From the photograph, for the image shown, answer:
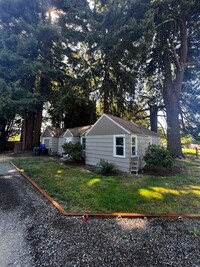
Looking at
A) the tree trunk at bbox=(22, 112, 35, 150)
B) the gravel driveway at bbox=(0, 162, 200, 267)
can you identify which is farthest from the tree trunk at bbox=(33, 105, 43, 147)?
the gravel driveway at bbox=(0, 162, 200, 267)

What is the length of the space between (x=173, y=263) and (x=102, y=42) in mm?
12239

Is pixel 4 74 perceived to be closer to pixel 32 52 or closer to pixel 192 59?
pixel 32 52

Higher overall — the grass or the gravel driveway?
the grass

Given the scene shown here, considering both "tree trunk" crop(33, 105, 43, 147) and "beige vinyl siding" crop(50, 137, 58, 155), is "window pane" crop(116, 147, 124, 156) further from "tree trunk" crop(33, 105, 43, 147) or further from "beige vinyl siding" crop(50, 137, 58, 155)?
"tree trunk" crop(33, 105, 43, 147)

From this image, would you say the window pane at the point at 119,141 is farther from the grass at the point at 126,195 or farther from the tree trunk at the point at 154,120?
the tree trunk at the point at 154,120

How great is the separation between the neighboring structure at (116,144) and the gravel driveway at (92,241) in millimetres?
4886

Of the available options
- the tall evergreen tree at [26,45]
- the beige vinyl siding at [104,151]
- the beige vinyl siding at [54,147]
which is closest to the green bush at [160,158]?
the beige vinyl siding at [104,151]

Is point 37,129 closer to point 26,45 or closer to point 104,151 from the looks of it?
point 26,45

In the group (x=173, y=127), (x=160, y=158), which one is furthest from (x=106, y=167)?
(x=173, y=127)

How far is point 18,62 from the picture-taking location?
14.6m

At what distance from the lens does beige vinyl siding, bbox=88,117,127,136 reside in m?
8.70

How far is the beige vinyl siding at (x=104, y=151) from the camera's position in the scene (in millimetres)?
8211

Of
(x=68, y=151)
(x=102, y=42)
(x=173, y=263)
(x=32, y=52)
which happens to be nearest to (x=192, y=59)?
(x=102, y=42)

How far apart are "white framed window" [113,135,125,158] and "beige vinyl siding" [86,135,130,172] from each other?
193 millimetres
